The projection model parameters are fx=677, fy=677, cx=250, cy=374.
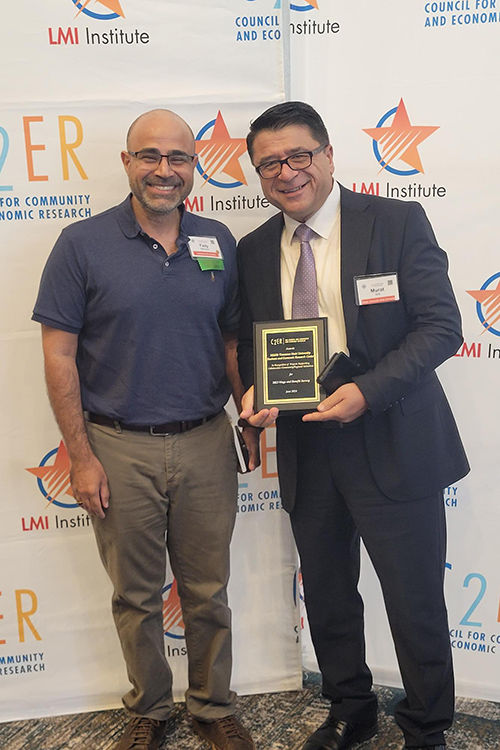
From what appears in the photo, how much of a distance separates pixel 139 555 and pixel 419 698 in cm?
95

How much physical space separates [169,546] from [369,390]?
2.92 ft

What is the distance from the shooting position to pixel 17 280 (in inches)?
90.6

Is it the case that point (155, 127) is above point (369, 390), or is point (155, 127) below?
above

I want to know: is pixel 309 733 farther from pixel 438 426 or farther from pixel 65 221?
pixel 65 221

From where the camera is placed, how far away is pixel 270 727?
7.79 feet

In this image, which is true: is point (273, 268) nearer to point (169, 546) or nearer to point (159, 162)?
point (159, 162)

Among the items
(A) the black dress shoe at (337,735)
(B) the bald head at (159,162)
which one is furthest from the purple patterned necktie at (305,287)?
(A) the black dress shoe at (337,735)

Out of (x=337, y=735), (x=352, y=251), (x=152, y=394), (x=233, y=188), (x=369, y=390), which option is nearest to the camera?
(x=369, y=390)

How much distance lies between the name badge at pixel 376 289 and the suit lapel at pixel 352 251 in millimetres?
19

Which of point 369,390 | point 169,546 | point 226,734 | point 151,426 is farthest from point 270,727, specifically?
point 369,390

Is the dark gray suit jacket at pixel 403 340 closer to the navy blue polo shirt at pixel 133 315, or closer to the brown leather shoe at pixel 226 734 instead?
the navy blue polo shirt at pixel 133 315

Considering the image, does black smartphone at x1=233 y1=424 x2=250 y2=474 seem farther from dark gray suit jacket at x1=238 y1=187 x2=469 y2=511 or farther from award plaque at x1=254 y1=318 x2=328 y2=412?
dark gray suit jacket at x1=238 y1=187 x2=469 y2=511

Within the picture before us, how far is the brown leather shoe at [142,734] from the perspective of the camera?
2193 millimetres

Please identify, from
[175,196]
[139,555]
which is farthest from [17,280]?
[139,555]
